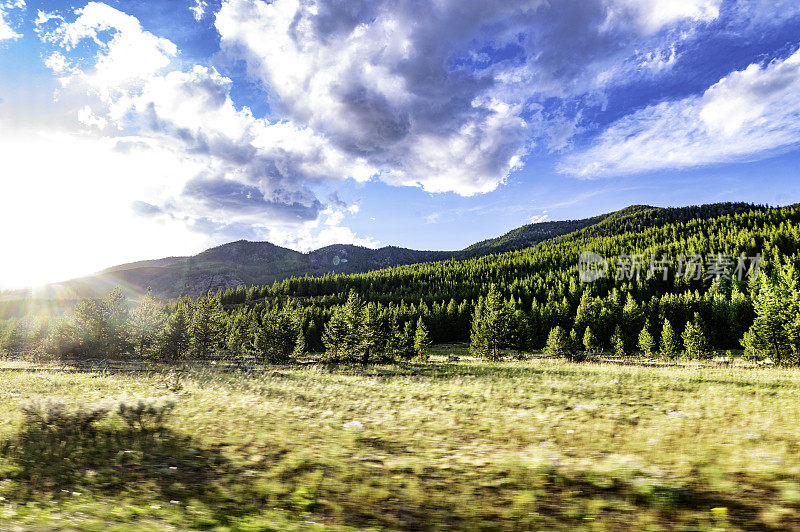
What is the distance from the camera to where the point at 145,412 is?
1171 cm

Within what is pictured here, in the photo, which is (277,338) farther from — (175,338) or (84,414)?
(84,414)

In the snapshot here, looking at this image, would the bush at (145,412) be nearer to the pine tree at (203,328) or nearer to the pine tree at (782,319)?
the pine tree at (203,328)

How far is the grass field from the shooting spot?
16.6 ft

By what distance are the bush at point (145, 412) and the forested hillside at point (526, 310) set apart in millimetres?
36722

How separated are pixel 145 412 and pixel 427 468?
33.8 ft

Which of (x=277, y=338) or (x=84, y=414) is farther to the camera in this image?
(x=277, y=338)

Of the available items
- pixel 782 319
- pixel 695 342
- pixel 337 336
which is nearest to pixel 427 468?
pixel 337 336

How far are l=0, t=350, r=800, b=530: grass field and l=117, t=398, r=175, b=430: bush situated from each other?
38cm

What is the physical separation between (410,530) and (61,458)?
875 cm


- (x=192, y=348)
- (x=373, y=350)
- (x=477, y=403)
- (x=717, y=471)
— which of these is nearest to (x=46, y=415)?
(x=477, y=403)

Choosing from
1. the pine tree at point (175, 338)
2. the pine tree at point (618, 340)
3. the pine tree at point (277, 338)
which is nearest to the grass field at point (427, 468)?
the pine tree at point (175, 338)

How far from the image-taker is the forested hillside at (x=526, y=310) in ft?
167

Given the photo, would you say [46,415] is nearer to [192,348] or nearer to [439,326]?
[192,348]

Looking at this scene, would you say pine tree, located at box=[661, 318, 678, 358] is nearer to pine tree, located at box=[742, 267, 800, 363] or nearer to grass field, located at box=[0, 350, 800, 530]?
pine tree, located at box=[742, 267, 800, 363]
